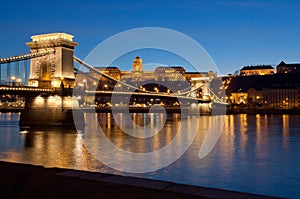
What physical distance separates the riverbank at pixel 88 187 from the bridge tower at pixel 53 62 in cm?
3061

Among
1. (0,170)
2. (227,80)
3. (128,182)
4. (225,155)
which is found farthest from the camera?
(227,80)

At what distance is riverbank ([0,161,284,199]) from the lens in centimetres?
428

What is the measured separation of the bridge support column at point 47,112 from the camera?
3362 centimetres

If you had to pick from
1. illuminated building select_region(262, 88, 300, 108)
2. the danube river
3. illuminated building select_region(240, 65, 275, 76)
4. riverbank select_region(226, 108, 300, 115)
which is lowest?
the danube river

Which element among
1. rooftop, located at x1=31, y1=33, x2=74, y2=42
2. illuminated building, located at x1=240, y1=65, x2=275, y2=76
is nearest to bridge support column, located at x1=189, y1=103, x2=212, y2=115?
rooftop, located at x1=31, y1=33, x2=74, y2=42

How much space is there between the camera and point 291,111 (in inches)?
3024

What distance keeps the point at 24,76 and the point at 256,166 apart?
2984 centimetres

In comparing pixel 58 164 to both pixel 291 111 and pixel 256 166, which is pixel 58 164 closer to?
pixel 256 166

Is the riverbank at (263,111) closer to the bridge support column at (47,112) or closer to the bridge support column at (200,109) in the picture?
the bridge support column at (200,109)

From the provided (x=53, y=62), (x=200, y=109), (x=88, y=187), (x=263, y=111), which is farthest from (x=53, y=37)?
(x=263, y=111)

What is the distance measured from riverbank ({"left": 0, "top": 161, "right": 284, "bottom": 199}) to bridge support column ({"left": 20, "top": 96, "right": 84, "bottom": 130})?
28.7 meters

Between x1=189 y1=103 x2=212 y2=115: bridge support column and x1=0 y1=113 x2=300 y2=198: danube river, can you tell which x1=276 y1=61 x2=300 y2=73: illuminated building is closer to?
x1=189 y1=103 x2=212 y2=115: bridge support column

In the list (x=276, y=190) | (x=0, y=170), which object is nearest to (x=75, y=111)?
(x=276, y=190)

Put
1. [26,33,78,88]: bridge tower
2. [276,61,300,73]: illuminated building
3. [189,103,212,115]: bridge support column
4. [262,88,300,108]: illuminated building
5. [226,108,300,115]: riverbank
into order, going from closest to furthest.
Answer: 1. [26,33,78,88]: bridge tower
2. [189,103,212,115]: bridge support column
3. [226,108,300,115]: riverbank
4. [262,88,300,108]: illuminated building
5. [276,61,300,73]: illuminated building
